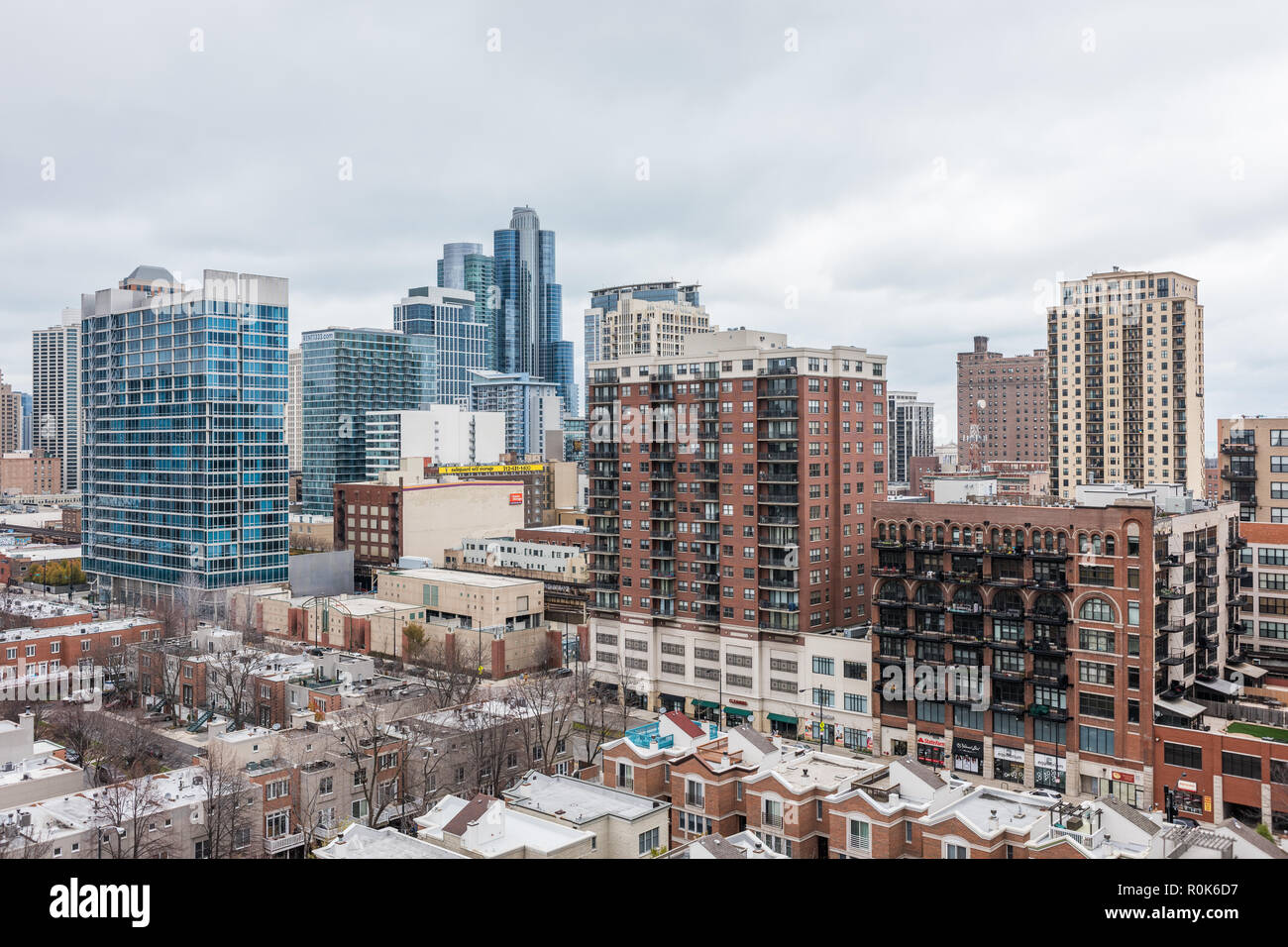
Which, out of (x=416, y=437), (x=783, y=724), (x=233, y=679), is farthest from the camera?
(x=416, y=437)

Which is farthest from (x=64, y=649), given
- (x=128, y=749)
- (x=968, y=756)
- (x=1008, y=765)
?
(x=1008, y=765)

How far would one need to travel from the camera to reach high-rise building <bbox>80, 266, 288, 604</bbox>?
270 feet

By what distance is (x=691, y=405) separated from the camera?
190ft

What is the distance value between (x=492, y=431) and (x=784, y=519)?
11202 cm

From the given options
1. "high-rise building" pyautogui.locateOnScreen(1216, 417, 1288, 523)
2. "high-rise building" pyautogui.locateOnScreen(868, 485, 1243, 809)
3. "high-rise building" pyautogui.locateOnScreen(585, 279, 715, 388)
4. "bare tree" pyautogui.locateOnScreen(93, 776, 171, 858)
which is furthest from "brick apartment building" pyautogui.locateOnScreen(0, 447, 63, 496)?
"high-rise building" pyautogui.locateOnScreen(1216, 417, 1288, 523)

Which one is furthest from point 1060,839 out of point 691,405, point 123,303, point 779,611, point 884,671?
point 123,303

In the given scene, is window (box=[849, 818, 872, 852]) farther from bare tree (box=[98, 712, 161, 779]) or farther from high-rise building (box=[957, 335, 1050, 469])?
high-rise building (box=[957, 335, 1050, 469])

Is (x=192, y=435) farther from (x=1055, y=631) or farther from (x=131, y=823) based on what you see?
(x=1055, y=631)

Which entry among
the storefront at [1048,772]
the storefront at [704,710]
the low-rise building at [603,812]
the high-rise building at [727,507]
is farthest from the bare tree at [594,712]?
the storefront at [1048,772]

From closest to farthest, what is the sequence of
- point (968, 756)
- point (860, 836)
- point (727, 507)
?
point (860, 836) < point (968, 756) < point (727, 507)

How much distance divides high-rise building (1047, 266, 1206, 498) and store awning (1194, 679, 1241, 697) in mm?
49896

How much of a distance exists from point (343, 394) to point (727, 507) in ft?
355

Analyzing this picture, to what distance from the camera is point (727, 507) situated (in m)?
56.2

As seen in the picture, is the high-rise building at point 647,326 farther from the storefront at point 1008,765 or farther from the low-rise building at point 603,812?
the low-rise building at point 603,812
